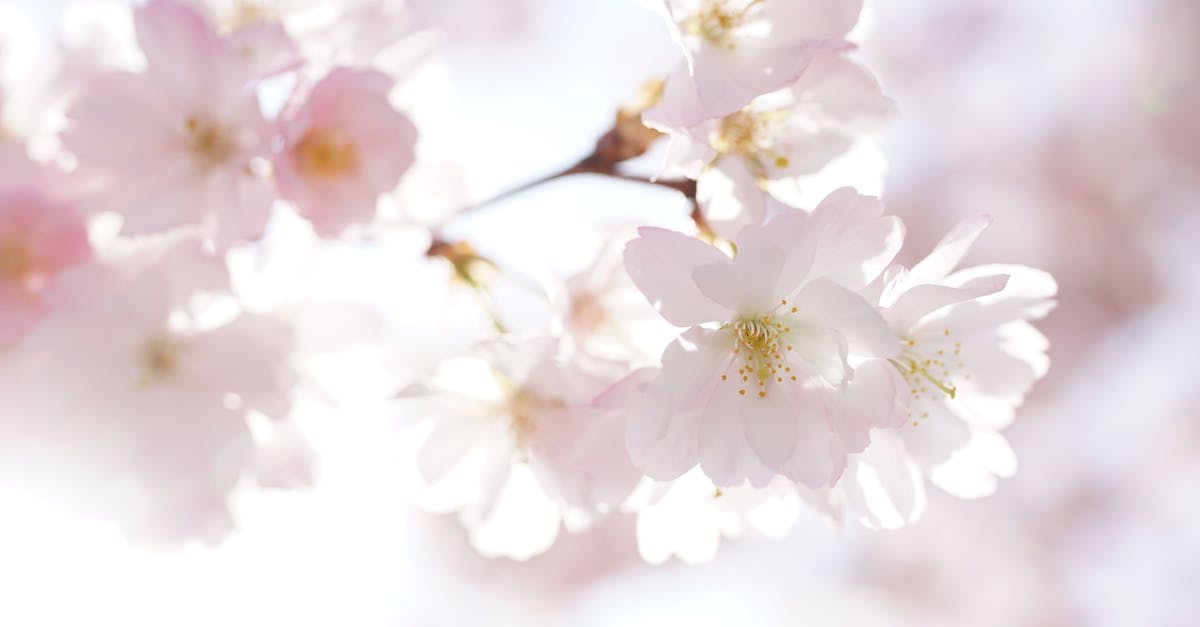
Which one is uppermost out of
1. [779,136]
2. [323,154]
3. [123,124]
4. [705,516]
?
[123,124]

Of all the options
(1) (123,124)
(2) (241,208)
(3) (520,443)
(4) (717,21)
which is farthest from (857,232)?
(1) (123,124)

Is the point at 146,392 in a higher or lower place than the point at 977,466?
higher

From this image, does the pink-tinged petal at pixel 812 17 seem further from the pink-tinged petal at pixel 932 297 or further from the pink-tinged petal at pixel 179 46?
the pink-tinged petal at pixel 179 46

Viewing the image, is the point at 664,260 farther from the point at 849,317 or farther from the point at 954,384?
the point at 954,384

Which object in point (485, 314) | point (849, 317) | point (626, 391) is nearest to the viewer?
point (849, 317)

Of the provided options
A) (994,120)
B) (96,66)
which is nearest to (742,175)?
(96,66)

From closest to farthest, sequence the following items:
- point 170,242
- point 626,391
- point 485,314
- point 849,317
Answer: point 849,317
point 626,391
point 170,242
point 485,314

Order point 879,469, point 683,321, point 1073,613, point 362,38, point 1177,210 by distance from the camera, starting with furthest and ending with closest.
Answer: point 1073,613 < point 1177,210 < point 362,38 < point 879,469 < point 683,321

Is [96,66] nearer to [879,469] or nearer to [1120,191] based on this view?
[879,469]
